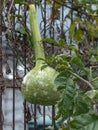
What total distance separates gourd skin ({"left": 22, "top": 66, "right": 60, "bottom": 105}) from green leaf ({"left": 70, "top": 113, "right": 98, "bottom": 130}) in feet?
2.09

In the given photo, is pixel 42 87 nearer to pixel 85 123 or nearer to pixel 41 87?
pixel 41 87

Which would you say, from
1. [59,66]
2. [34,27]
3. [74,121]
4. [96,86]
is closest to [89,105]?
[96,86]

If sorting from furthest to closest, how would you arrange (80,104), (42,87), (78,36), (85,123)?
(78,36) → (42,87) → (80,104) → (85,123)

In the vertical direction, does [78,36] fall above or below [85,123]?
above

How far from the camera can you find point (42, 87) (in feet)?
6.40

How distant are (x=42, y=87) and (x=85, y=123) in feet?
2.19

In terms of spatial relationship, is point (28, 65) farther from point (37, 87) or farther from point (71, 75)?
point (71, 75)

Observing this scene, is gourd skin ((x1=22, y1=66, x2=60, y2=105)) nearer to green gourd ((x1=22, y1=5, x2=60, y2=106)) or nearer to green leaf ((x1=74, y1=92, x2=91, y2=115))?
green gourd ((x1=22, y1=5, x2=60, y2=106))

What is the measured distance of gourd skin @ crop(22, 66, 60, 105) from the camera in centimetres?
195

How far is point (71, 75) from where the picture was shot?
1.67m

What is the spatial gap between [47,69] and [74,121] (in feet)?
2.36

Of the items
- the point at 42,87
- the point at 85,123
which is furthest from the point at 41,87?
the point at 85,123

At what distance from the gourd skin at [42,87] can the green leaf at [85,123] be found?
0.64 m

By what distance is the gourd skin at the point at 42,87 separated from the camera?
195 centimetres
